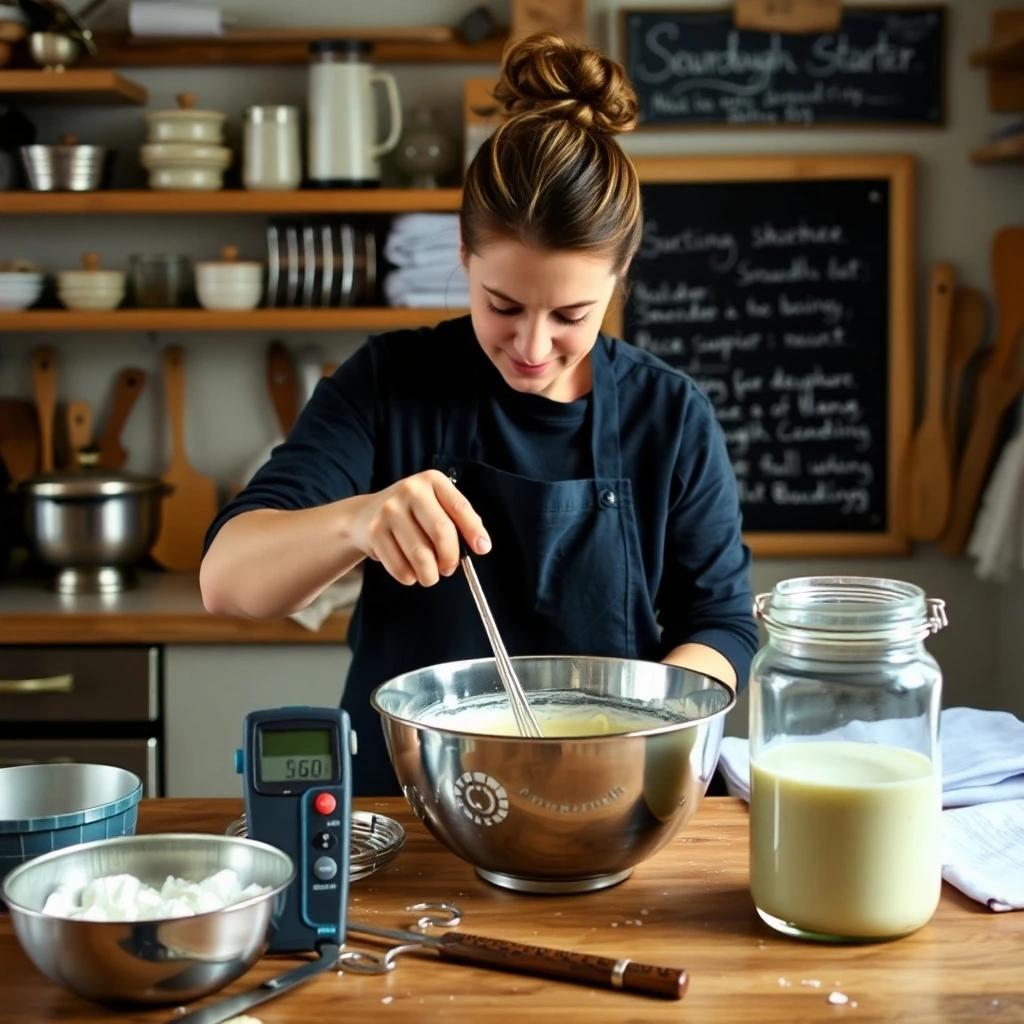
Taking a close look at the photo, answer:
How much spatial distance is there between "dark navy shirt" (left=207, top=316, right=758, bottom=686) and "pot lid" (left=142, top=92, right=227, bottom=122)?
1459 mm

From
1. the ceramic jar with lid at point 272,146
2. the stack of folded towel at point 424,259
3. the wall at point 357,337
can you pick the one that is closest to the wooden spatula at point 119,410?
the wall at point 357,337

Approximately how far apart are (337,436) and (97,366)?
1790 millimetres

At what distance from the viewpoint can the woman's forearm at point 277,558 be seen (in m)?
1.38

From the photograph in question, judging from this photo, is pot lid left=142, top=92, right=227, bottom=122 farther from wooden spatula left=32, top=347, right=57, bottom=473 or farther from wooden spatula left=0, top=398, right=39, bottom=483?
wooden spatula left=0, top=398, right=39, bottom=483

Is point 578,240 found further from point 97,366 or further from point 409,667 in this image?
point 97,366

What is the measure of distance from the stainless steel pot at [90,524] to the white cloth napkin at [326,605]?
1.50 ft

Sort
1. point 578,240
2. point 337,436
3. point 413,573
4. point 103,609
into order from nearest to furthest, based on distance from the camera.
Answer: point 413,573 < point 578,240 < point 337,436 < point 103,609

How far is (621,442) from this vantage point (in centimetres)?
180

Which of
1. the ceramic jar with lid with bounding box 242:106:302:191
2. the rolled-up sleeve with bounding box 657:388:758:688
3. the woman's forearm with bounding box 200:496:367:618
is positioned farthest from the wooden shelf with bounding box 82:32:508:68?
the woman's forearm with bounding box 200:496:367:618

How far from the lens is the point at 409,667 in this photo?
1.79 m

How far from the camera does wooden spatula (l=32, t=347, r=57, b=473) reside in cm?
327

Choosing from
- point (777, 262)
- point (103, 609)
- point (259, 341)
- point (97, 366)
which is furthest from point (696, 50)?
point (103, 609)

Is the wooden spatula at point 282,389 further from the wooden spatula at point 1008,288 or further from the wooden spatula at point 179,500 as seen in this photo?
the wooden spatula at point 1008,288

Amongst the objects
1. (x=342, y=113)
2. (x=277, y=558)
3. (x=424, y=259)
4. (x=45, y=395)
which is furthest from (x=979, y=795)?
(x=45, y=395)
